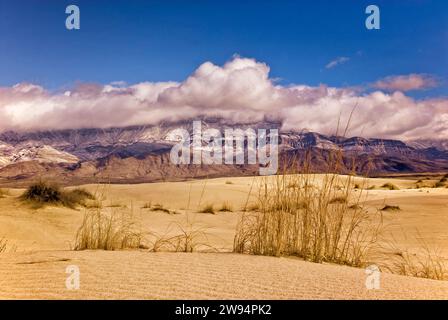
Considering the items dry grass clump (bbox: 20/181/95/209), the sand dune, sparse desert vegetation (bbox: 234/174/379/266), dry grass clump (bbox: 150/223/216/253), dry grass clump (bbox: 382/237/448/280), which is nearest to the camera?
the sand dune

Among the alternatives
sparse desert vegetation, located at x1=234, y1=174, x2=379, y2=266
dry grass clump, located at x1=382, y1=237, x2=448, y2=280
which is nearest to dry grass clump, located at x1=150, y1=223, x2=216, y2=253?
sparse desert vegetation, located at x1=234, y1=174, x2=379, y2=266

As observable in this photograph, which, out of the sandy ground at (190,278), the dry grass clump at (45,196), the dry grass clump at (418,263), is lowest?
the dry grass clump at (418,263)

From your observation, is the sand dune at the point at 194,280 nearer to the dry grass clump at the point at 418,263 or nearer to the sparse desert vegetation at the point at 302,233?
the sparse desert vegetation at the point at 302,233

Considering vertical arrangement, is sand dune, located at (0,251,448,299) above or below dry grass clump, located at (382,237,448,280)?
above

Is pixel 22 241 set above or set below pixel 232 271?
below

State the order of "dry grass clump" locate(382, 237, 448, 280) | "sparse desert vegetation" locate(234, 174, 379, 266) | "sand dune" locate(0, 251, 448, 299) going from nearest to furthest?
"sand dune" locate(0, 251, 448, 299)
"sparse desert vegetation" locate(234, 174, 379, 266)
"dry grass clump" locate(382, 237, 448, 280)

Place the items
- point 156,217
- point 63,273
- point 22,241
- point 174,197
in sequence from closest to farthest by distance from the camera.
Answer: point 63,273 < point 22,241 < point 156,217 < point 174,197

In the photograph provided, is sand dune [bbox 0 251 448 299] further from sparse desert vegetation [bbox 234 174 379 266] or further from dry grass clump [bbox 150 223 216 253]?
dry grass clump [bbox 150 223 216 253]

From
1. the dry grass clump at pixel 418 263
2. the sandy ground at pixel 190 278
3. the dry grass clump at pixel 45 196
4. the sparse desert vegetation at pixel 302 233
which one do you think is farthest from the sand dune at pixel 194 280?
the dry grass clump at pixel 45 196

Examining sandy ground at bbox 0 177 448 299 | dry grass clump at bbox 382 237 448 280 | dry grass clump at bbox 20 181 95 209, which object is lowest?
dry grass clump at bbox 382 237 448 280

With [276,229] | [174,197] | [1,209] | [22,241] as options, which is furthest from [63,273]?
[174,197]
